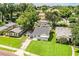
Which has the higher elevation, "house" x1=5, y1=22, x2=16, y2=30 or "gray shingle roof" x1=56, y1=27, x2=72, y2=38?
"house" x1=5, y1=22, x2=16, y2=30

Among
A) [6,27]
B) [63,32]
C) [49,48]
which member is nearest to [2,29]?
[6,27]

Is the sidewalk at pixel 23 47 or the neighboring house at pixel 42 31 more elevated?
the neighboring house at pixel 42 31

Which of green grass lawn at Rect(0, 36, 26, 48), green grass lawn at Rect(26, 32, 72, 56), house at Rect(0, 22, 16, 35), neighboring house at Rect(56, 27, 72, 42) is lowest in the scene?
green grass lawn at Rect(26, 32, 72, 56)

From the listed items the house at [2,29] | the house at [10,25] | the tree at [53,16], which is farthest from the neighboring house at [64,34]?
the house at [2,29]

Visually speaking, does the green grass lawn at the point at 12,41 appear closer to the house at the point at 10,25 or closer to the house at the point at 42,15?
the house at the point at 10,25

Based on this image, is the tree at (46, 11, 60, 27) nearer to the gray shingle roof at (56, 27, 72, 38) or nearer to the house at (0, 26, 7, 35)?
the gray shingle roof at (56, 27, 72, 38)

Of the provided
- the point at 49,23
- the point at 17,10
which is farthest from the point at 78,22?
the point at 17,10

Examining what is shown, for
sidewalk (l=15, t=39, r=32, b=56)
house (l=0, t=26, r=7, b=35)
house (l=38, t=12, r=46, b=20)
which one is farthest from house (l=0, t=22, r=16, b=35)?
house (l=38, t=12, r=46, b=20)
